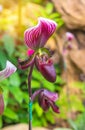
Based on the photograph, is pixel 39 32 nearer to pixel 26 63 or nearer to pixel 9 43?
pixel 26 63

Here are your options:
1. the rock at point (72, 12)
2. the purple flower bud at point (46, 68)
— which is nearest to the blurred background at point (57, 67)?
the rock at point (72, 12)

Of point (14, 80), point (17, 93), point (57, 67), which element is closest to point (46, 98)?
point (14, 80)

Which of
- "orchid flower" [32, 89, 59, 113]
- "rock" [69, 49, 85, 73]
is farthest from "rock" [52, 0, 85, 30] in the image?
"orchid flower" [32, 89, 59, 113]

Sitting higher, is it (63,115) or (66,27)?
(66,27)

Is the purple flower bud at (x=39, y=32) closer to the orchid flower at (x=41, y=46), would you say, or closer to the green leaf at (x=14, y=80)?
the orchid flower at (x=41, y=46)

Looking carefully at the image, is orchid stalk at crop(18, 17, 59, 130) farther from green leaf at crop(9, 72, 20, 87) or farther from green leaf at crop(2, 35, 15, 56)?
green leaf at crop(2, 35, 15, 56)

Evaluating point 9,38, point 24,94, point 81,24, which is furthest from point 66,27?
point 24,94

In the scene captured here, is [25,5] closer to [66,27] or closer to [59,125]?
[66,27]
